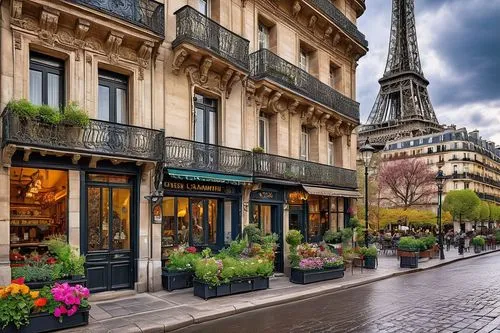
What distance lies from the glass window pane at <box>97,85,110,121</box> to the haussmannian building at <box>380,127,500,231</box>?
60.1 meters

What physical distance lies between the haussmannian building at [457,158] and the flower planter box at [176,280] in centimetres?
5902

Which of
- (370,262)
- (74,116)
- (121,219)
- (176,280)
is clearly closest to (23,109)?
(74,116)

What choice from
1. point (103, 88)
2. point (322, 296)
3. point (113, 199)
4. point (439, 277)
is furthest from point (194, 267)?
point (439, 277)

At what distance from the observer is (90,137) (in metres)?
10.6

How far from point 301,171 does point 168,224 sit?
694 centimetres

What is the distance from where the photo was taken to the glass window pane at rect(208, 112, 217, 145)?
15133 millimetres

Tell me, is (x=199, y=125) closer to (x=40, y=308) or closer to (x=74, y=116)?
(x=74, y=116)

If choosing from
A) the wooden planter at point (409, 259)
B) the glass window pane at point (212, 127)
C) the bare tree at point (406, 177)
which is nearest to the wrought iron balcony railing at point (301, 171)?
the glass window pane at point (212, 127)

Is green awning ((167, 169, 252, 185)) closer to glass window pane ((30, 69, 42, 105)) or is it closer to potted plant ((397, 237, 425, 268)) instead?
glass window pane ((30, 69, 42, 105))

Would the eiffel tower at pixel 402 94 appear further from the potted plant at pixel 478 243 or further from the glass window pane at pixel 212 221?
the glass window pane at pixel 212 221

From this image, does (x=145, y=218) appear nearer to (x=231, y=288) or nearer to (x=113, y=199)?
(x=113, y=199)

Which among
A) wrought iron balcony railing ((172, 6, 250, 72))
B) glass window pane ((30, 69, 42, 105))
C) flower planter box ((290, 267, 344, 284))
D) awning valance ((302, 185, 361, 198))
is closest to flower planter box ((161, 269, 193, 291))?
flower planter box ((290, 267, 344, 284))

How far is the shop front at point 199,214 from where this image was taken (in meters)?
13.2

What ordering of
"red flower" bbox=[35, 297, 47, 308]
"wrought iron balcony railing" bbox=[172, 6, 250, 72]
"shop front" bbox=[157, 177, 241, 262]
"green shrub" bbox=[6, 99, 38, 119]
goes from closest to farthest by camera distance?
"red flower" bbox=[35, 297, 47, 308] → "green shrub" bbox=[6, 99, 38, 119] → "wrought iron balcony railing" bbox=[172, 6, 250, 72] → "shop front" bbox=[157, 177, 241, 262]
